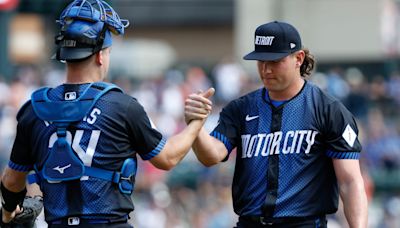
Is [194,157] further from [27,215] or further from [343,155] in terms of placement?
[27,215]

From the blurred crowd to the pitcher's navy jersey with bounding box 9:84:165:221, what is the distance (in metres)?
8.09

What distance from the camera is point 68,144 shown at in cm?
639

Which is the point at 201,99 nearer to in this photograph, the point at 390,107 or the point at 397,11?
the point at 390,107

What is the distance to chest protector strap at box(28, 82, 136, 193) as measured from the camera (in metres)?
6.38

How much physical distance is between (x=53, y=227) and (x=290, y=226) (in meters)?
1.56

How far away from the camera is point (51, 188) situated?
21.3ft

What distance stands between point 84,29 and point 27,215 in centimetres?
129

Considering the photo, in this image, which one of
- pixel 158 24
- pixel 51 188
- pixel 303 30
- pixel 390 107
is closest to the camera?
pixel 51 188

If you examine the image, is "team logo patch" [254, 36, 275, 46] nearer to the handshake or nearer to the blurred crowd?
the handshake

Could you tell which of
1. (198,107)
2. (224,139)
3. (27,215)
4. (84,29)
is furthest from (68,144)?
(224,139)

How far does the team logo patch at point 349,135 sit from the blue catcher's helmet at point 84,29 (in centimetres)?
159

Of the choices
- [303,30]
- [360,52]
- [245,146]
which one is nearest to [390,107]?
[303,30]

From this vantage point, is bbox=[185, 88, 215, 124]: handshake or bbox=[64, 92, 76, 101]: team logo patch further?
bbox=[185, 88, 215, 124]: handshake

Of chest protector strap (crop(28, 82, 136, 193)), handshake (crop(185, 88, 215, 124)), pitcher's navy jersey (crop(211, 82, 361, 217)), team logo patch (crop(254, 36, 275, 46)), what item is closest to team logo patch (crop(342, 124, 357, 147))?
pitcher's navy jersey (crop(211, 82, 361, 217))
